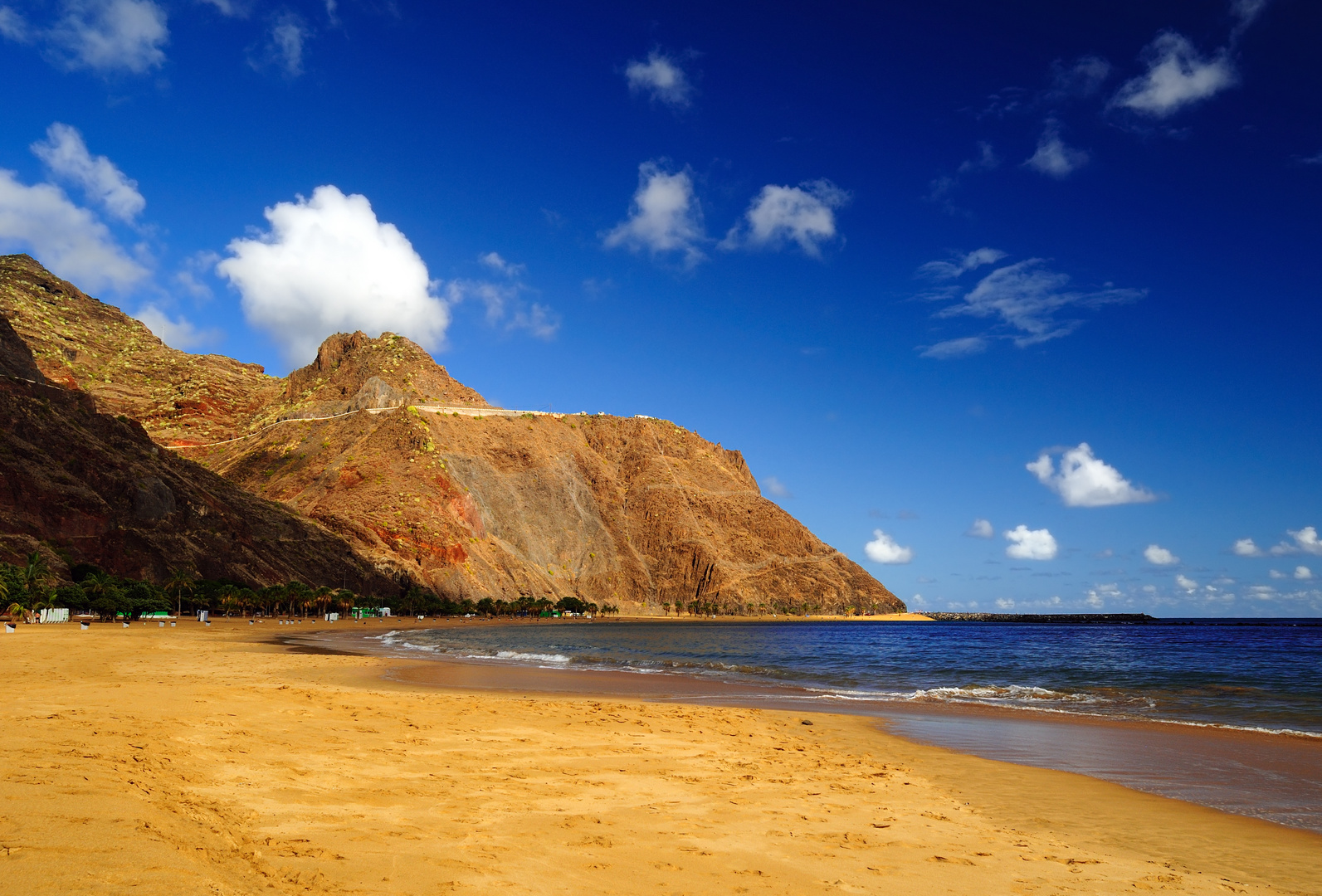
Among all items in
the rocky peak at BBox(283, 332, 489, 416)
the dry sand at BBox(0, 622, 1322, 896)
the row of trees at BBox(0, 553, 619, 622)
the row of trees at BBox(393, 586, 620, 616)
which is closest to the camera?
the dry sand at BBox(0, 622, 1322, 896)

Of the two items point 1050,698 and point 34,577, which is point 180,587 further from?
point 1050,698

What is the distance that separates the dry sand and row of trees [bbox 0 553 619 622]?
1980 inches

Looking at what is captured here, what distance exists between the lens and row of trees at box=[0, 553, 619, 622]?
55375 mm

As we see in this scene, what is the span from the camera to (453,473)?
144 m

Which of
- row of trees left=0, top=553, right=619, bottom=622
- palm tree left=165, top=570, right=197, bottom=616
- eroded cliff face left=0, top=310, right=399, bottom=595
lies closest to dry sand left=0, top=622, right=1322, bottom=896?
row of trees left=0, top=553, right=619, bottom=622

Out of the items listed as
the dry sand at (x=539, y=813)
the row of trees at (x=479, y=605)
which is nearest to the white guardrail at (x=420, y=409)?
the row of trees at (x=479, y=605)

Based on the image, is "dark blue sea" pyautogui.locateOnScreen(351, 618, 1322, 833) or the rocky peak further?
the rocky peak

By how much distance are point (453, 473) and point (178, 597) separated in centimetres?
7107

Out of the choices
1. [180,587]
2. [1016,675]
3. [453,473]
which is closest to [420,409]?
[453,473]

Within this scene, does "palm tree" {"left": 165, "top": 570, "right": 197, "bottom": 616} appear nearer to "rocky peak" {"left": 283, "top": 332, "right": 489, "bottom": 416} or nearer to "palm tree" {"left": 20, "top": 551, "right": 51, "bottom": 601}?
"palm tree" {"left": 20, "top": 551, "right": 51, "bottom": 601}

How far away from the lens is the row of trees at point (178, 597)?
182 feet

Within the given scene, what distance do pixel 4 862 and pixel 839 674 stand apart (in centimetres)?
3190

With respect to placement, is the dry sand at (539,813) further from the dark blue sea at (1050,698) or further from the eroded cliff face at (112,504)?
the eroded cliff face at (112,504)

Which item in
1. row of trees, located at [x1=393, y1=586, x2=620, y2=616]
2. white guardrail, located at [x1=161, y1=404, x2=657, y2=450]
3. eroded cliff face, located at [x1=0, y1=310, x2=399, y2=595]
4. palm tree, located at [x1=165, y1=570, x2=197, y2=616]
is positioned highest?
white guardrail, located at [x1=161, y1=404, x2=657, y2=450]
